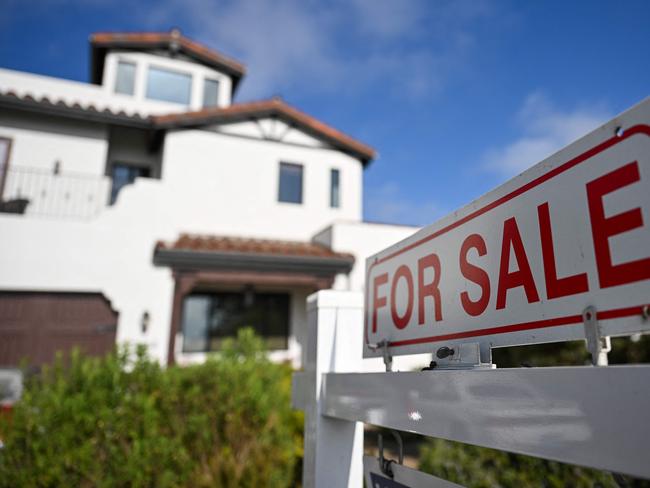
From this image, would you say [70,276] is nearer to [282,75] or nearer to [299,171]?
[299,171]

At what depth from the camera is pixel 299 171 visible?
13219mm

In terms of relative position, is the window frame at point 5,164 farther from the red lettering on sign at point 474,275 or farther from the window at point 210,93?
the red lettering on sign at point 474,275

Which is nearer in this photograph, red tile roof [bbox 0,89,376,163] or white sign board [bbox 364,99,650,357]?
white sign board [bbox 364,99,650,357]

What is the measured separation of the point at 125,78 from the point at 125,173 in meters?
3.44

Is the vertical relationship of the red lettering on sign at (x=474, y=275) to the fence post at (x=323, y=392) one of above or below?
above

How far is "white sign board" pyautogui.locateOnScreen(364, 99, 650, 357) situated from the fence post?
0.40m

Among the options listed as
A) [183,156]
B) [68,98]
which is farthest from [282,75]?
[68,98]

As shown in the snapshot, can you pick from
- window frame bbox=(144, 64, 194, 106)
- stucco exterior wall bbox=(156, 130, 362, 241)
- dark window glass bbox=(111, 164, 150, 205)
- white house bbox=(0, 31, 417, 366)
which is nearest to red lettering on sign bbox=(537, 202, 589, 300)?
white house bbox=(0, 31, 417, 366)

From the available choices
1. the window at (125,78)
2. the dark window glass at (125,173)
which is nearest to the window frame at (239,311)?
the dark window glass at (125,173)

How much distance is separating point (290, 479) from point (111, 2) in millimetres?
13432

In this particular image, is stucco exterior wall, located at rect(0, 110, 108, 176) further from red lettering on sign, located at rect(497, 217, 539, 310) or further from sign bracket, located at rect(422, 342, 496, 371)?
red lettering on sign, located at rect(497, 217, 539, 310)

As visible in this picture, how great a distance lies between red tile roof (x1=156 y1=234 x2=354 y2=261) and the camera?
392 inches

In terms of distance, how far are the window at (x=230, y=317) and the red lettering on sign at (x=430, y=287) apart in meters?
10.2

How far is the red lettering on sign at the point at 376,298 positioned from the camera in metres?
1.47
